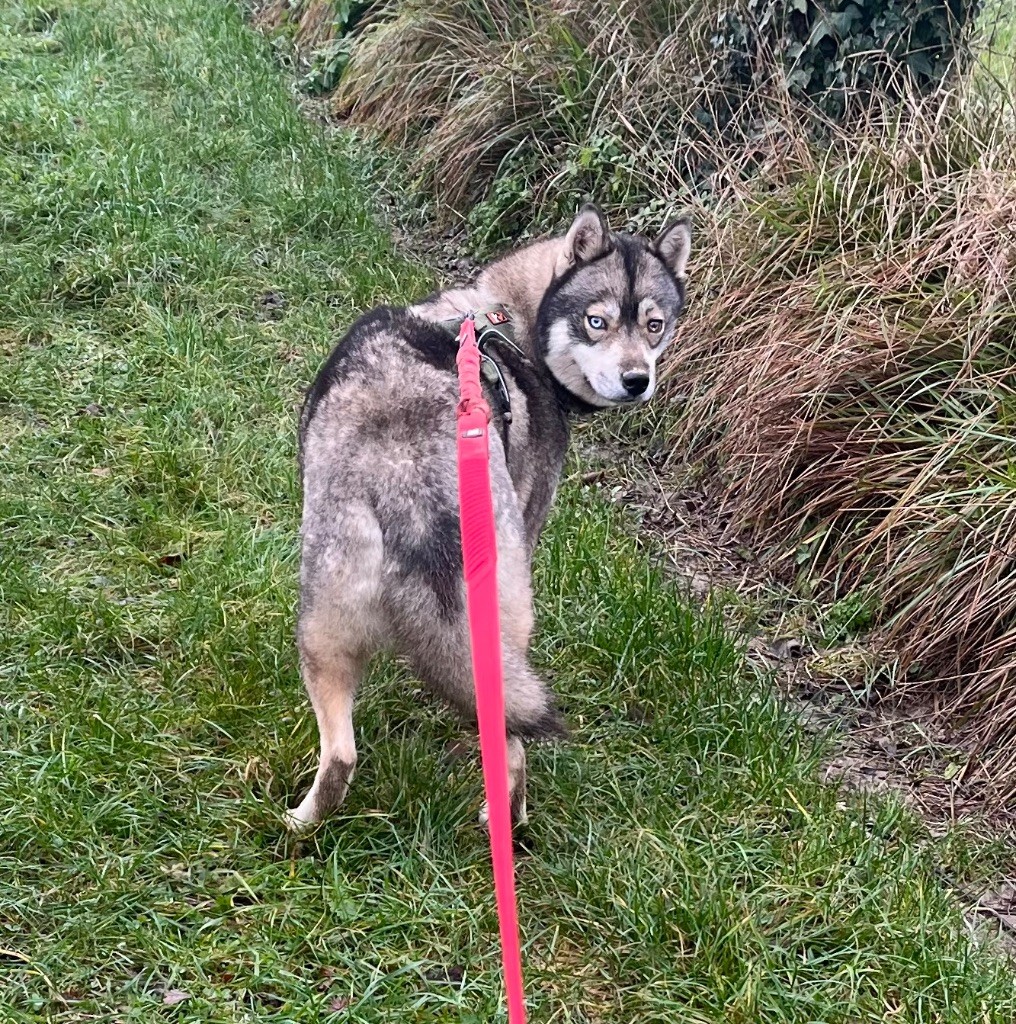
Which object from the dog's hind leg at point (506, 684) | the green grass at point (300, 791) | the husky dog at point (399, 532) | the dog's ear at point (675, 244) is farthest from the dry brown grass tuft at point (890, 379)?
the dog's hind leg at point (506, 684)

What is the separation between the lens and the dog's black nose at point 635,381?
354 cm

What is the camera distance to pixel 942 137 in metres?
4.90

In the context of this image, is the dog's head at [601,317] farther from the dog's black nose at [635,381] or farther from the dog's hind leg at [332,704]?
the dog's hind leg at [332,704]

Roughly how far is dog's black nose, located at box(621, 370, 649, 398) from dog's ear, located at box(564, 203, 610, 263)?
487 mm

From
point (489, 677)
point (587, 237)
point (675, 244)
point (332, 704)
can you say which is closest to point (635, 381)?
point (587, 237)

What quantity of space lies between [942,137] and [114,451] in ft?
13.6

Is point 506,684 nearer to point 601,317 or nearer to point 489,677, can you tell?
point 489,677

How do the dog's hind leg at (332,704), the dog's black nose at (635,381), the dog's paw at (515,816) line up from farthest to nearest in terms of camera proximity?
1. the dog's black nose at (635,381)
2. the dog's paw at (515,816)
3. the dog's hind leg at (332,704)

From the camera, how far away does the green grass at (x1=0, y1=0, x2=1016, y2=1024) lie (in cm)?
254

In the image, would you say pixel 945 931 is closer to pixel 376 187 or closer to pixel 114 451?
pixel 114 451

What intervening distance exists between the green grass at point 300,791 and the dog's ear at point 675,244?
46.2 inches

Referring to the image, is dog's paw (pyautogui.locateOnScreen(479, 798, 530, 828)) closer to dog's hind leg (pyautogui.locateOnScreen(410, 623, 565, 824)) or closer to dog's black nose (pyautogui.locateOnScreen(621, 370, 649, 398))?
dog's hind leg (pyautogui.locateOnScreen(410, 623, 565, 824))

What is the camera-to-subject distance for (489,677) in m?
1.79

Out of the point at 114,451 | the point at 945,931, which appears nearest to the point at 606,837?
the point at 945,931
